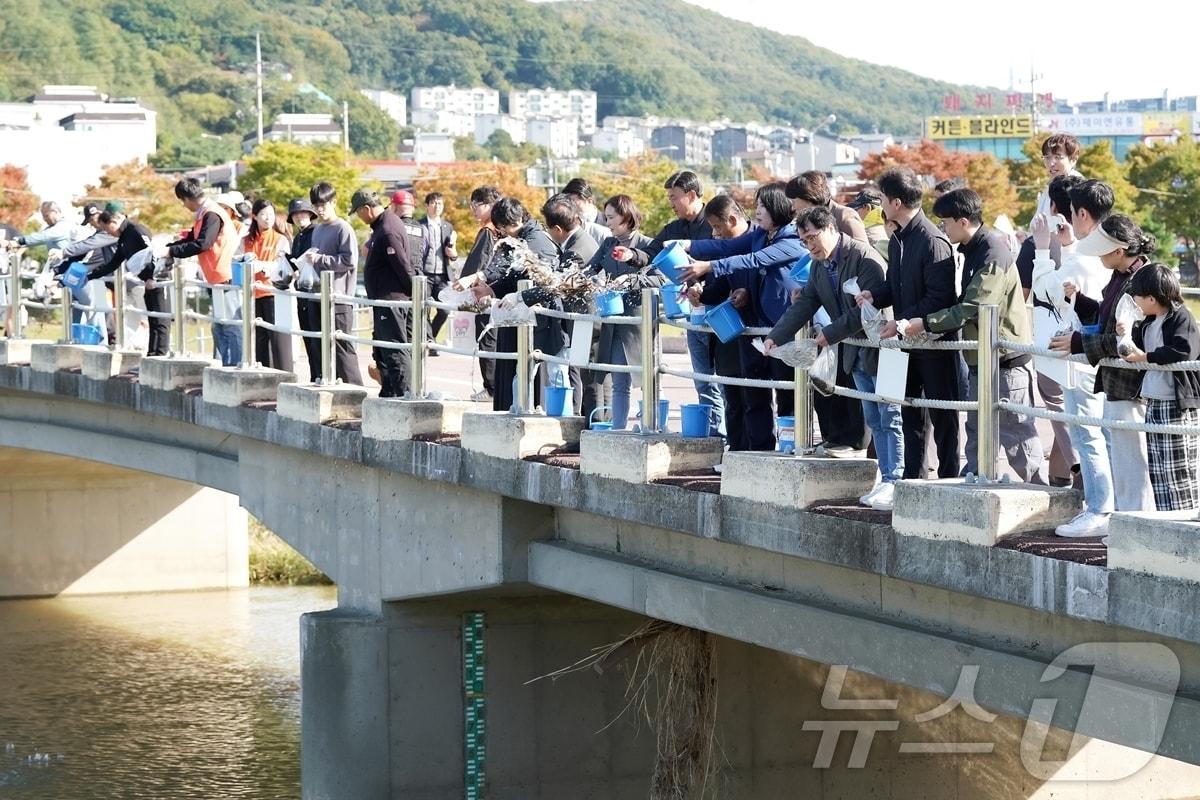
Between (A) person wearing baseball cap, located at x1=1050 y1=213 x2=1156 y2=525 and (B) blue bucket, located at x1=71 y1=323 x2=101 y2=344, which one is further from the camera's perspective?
(B) blue bucket, located at x1=71 y1=323 x2=101 y2=344

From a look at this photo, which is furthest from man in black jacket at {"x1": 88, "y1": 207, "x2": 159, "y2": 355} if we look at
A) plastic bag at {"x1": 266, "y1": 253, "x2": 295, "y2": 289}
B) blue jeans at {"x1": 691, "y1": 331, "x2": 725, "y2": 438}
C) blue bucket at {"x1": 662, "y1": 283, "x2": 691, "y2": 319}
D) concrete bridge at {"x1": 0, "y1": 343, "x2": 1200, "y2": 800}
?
blue bucket at {"x1": 662, "y1": 283, "x2": 691, "y2": 319}

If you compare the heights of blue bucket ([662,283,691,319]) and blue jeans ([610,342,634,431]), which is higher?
blue bucket ([662,283,691,319])

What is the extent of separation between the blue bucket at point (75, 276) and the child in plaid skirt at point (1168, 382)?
1276cm

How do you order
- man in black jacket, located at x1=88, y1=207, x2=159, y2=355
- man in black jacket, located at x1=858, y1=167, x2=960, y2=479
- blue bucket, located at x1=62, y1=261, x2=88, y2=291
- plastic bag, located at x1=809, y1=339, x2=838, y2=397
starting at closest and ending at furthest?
man in black jacket, located at x1=858, y1=167, x2=960, y2=479 < plastic bag, located at x1=809, y1=339, x2=838, y2=397 < man in black jacket, located at x1=88, y1=207, x2=159, y2=355 < blue bucket, located at x1=62, y1=261, x2=88, y2=291

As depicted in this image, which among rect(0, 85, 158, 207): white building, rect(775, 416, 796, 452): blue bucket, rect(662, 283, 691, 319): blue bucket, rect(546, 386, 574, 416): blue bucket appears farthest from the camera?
rect(0, 85, 158, 207): white building

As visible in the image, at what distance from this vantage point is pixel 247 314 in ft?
48.5

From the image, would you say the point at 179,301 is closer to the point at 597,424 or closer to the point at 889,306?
the point at 597,424

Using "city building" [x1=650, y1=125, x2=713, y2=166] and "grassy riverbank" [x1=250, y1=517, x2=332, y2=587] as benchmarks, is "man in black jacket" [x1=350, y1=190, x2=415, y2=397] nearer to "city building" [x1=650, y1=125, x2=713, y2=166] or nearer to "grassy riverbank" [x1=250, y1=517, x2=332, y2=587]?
"grassy riverbank" [x1=250, y1=517, x2=332, y2=587]

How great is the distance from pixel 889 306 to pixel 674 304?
160cm

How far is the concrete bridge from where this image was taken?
7242 millimetres

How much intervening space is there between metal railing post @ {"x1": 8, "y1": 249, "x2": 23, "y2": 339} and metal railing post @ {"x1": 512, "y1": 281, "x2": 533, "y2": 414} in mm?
10178

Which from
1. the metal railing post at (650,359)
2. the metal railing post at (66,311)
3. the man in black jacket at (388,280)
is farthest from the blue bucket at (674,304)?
the metal railing post at (66,311)

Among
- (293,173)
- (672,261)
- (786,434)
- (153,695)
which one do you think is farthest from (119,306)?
(293,173)

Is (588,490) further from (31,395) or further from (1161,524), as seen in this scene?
(31,395)
